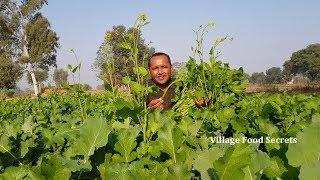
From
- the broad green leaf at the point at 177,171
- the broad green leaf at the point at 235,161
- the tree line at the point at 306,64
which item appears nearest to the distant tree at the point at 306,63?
the tree line at the point at 306,64

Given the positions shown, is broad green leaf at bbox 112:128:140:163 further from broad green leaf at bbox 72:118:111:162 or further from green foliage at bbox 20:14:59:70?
green foliage at bbox 20:14:59:70

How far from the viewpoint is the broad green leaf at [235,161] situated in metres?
0.80

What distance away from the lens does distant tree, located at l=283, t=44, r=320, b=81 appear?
10738cm

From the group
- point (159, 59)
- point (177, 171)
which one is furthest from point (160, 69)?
point (177, 171)

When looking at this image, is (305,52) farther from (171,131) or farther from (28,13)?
(171,131)

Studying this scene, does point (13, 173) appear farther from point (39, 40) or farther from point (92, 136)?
point (39, 40)

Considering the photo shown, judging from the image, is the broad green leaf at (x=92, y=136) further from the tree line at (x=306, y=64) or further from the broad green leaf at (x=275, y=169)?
the tree line at (x=306, y=64)

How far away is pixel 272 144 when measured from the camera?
1154 mm

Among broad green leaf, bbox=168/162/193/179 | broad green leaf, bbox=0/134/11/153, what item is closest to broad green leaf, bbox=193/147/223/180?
broad green leaf, bbox=168/162/193/179

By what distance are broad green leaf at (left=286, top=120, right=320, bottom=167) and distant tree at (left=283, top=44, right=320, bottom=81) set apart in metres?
113

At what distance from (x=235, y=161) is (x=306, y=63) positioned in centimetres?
11907

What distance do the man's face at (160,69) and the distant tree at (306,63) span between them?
110 meters

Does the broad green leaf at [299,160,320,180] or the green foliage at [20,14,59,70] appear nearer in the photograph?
the broad green leaf at [299,160,320,180]

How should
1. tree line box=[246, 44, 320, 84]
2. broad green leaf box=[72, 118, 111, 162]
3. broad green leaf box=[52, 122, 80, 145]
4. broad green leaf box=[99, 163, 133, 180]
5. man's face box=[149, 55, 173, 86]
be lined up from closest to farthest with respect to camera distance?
broad green leaf box=[99, 163, 133, 180], broad green leaf box=[72, 118, 111, 162], broad green leaf box=[52, 122, 80, 145], man's face box=[149, 55, 173, 86], tree line box=[246, 44, 320, 84]
